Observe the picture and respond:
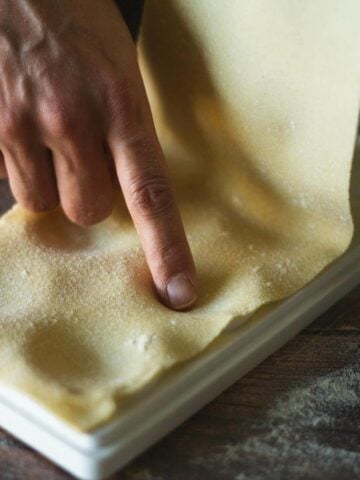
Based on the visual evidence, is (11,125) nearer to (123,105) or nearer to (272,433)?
(123,105)

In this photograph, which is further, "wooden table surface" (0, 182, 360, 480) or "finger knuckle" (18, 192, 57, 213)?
"finger knuckle" (18, 192, 57, 213)

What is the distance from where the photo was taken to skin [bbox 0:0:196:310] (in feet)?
2.23

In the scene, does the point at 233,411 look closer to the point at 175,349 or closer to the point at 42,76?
the point at 175,349

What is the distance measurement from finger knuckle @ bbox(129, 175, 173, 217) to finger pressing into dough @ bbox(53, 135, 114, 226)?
4 cm

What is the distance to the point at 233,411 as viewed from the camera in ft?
1.95

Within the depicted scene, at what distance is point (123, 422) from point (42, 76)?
1.04ft

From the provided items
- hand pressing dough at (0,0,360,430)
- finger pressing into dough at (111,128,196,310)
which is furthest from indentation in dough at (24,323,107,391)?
finger pressing into dough at (111,128,196,310)

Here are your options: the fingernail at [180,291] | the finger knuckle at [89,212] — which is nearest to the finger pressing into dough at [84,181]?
the finger knuckle at [89,212]

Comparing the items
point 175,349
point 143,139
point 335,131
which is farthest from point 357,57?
point 175,349

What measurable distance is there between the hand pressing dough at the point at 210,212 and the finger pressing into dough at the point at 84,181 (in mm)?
39

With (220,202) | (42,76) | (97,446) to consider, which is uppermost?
(42,76)

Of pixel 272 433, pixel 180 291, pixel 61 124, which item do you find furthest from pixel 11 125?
pixel 272 433

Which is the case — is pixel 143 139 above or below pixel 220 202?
above

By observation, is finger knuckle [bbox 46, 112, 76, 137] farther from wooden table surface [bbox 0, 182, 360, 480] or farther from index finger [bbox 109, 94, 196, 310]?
wooden table surface [bbox 0, 182, 360, 480]
